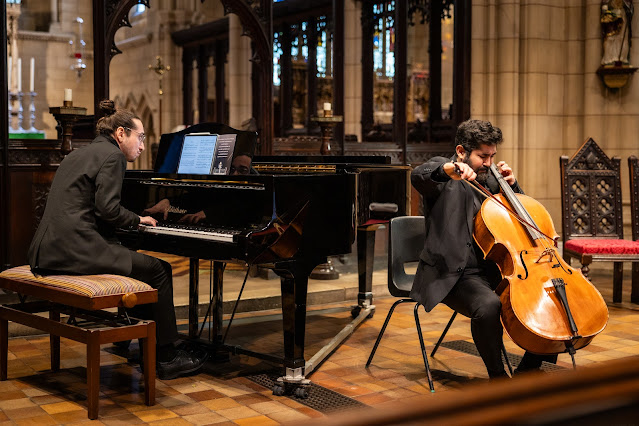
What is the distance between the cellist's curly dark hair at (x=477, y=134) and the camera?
3.67 m

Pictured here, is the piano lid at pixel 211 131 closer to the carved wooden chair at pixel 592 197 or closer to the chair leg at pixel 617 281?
the carved wooden chair at pixel 592 197

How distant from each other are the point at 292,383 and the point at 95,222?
119 centimetres

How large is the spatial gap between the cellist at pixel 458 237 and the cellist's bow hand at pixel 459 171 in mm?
36

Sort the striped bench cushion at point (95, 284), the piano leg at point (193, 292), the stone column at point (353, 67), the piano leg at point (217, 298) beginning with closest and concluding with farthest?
1. the striped bench cushion at point (95, 284)
2. the piano leg at point (217, 298)
3. the piano leg at point (193, 292)
4. the stone column at point (353, 67)

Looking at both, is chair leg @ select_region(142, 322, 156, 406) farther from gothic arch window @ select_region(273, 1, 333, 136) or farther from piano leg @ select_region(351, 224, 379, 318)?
gothic arch window @ select_region(273, 1, 333, 136)

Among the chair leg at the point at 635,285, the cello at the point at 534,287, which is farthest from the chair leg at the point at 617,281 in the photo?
the cello at the point at 534,287

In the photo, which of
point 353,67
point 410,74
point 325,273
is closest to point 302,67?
point 353,67

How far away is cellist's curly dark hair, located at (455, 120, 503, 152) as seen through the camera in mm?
3668

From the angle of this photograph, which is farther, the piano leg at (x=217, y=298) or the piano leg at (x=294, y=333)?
the piano leg at (x=217, y=298)

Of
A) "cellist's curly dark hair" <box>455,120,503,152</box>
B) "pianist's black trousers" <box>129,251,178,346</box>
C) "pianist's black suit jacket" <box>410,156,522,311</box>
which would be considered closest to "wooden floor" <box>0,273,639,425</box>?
"pianist's black trousers" <box>129,251,178,346</box>

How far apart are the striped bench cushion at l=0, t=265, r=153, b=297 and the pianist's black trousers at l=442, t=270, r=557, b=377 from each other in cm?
142

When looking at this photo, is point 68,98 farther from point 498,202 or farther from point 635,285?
point 635,285

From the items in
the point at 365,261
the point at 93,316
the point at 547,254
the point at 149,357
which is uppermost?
the point at 547,254

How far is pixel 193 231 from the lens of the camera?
3820 millimetres
